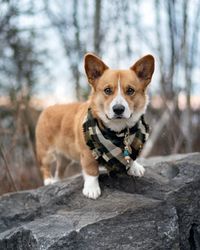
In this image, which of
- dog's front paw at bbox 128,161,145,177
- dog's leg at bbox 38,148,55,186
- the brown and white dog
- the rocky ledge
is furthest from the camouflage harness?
dog's leg at bbox 38,148,55,186

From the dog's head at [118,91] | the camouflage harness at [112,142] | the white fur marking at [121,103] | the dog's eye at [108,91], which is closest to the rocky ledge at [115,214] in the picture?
the camouflage harness at [112,142]

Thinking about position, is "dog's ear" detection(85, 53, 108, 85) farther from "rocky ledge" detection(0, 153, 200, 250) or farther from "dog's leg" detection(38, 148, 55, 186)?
"dog's leg" detection(38, 148, 55, 186)

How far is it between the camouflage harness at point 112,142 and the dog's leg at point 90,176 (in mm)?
79

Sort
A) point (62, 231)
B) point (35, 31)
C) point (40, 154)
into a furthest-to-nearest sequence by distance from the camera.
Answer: point (35, 31) → point (40, 154) → point (62, 231)

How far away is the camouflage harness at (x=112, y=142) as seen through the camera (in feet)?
14.9

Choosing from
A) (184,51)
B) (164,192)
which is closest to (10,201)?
(164,192)

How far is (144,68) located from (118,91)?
0.48 metres

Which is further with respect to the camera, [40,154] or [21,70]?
[21,70]

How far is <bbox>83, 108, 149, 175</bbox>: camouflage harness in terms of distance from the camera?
14.9 feet

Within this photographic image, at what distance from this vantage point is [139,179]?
4762mm

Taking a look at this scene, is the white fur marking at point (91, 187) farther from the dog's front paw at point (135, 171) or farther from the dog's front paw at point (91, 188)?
the dog's front paw at point (135, 171)

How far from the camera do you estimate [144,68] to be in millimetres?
4645

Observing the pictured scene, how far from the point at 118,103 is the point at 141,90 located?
445 millimetres

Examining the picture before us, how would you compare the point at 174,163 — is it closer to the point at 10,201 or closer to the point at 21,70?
the point at 10,201
